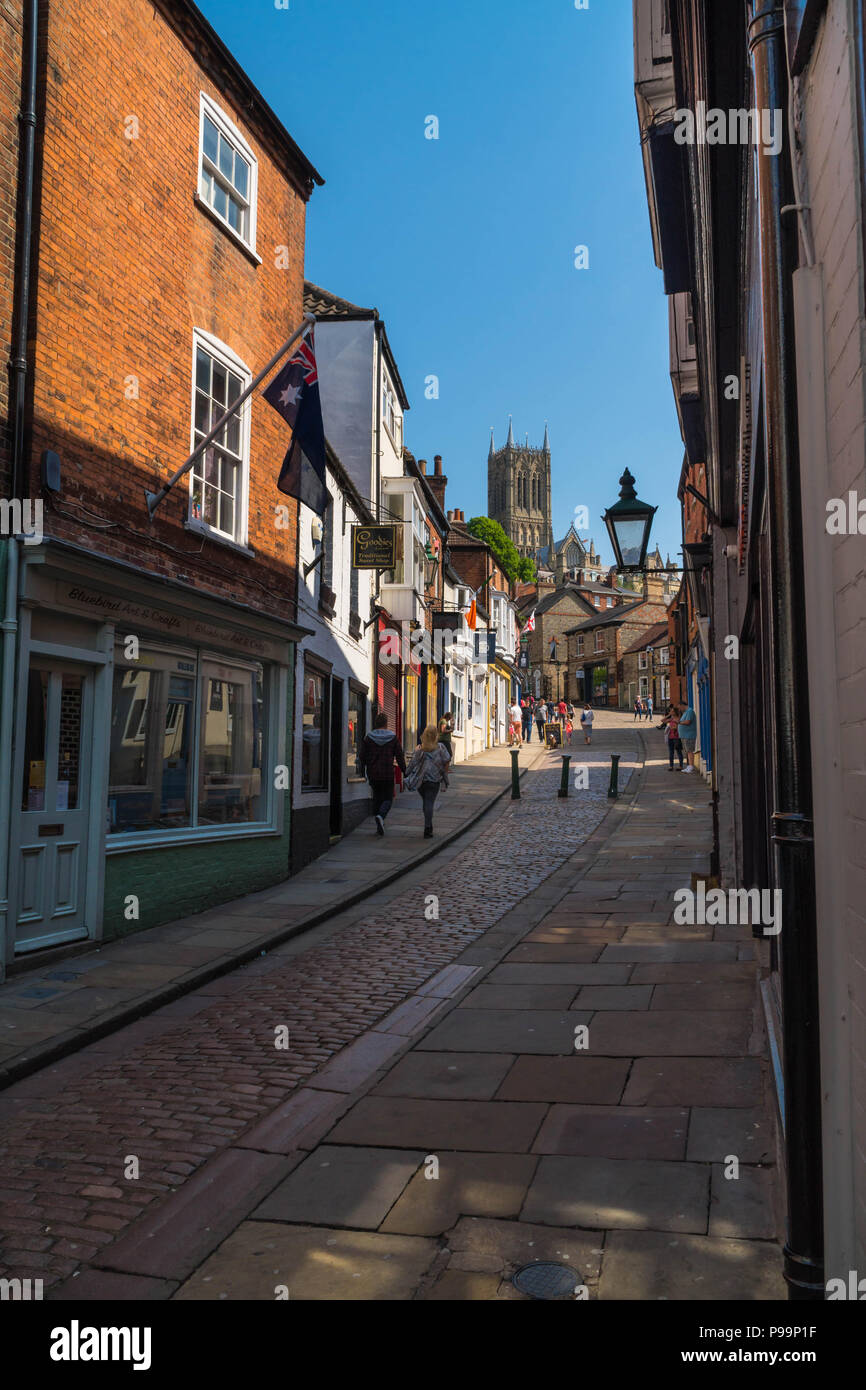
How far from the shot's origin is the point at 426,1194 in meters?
3.97

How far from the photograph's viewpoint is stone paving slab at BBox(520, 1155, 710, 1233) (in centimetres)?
365

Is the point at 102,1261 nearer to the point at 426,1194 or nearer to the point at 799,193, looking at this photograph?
the point at 426,1194

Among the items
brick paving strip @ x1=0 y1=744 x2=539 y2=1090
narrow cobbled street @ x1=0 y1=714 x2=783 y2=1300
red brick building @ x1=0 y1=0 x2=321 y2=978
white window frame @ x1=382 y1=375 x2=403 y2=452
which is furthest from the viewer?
white window frame @ x1=382 y1=375 x2=403 y2=452

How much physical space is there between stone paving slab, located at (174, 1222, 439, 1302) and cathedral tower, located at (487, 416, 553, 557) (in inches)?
4557

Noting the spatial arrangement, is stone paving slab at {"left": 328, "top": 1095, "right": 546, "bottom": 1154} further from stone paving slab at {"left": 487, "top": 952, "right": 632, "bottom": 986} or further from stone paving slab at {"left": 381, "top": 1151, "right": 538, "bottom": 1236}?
stone paving slab at {"left": 487, "top": 952, "right": 632, "bottom": 986}

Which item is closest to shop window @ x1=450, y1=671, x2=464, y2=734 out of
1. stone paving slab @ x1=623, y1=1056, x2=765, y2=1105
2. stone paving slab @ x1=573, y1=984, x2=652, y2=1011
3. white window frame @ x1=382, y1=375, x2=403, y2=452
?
white window frame @ x1=382, y1=375, x2=403, y2=452

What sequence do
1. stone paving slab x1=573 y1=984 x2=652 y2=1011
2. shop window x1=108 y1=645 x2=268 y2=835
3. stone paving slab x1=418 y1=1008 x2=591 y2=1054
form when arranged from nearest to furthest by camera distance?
stone paving slab x1=418 y1=1008 x2=591 y2=1054
stone paving slab x1=573 y1=984 x2=652 y2=1011
shop window x1=108 y1=645 x2=268 y2=835

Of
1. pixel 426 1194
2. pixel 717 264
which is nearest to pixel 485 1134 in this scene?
pixel 426 1194

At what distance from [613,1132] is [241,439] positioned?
911cm

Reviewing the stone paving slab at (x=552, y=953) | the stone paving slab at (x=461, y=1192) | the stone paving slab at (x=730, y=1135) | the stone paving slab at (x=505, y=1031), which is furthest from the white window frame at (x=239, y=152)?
the stone paving slab at (x=730, y=1135)

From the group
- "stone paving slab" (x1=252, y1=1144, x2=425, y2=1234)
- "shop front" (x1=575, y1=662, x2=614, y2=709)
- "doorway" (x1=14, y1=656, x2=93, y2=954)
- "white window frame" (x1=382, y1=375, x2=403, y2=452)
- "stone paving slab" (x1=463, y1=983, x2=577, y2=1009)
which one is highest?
"white window frame" (x1=382, y1=375, x2=403, y2=452)

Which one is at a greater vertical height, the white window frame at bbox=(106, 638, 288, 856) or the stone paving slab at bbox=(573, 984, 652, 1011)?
the white window frame at bbox=(106, 638, 288, 856)

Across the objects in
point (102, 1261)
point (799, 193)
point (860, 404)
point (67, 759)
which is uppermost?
point (799, 193)
